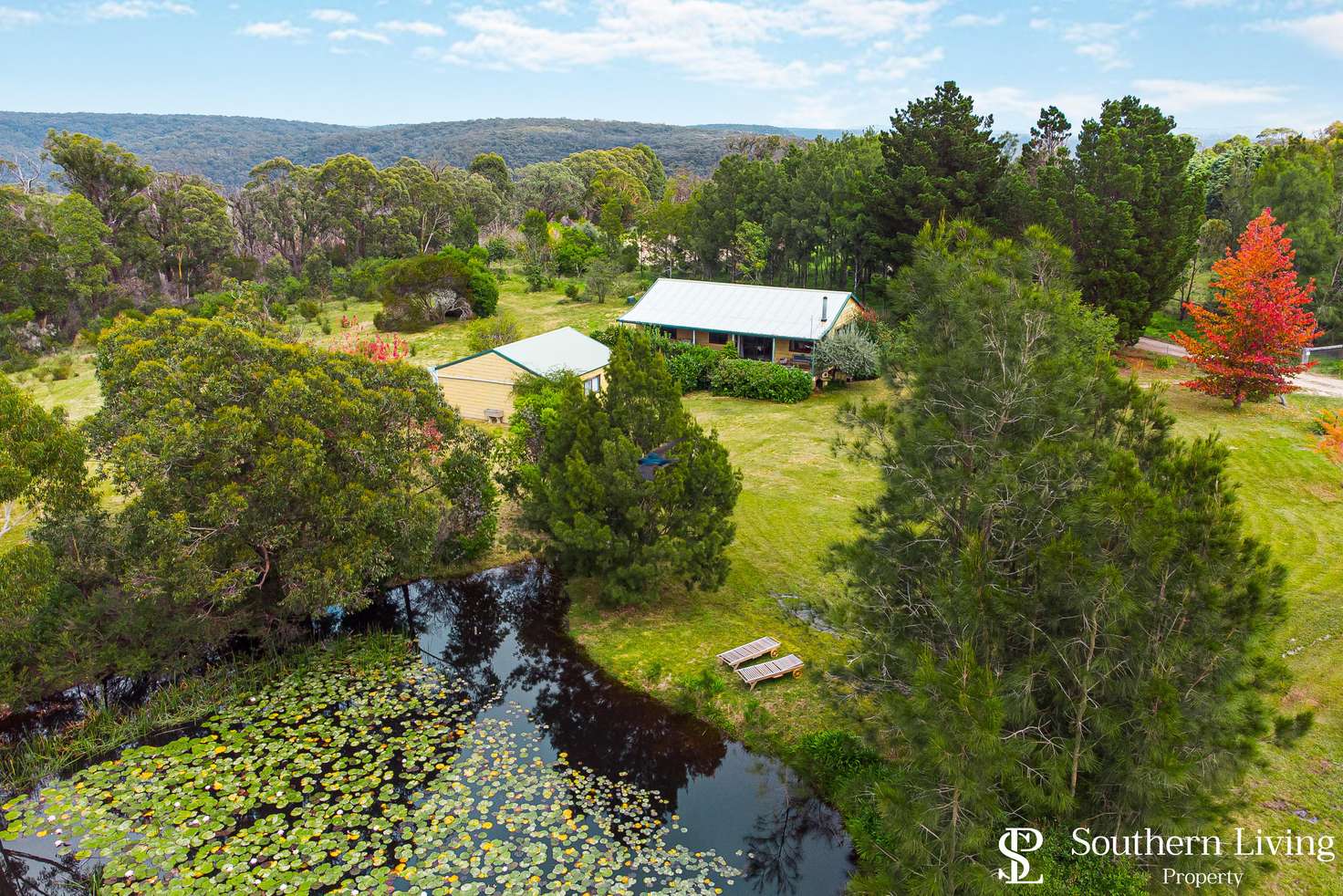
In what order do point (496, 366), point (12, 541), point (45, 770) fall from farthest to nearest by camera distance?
1. point (496, 366)
2. point (12, 541)
3. point (45, 770)

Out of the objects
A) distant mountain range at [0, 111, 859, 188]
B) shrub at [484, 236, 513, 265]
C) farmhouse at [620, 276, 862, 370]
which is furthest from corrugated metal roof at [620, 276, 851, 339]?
distant mountain range at [0, 111, 859, 188]

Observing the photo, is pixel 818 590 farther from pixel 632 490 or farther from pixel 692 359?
pixel 692 359

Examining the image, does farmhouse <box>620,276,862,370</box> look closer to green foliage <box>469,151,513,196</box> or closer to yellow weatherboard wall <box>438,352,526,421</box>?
yellow weatherboard wall <box>438,352,526,421</box>

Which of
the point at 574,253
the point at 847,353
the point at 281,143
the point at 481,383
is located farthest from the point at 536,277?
the point at 281,143

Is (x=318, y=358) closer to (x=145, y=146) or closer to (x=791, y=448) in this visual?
(x=791, y=448)

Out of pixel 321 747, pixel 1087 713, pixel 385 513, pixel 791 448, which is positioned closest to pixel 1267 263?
pixel 791 448

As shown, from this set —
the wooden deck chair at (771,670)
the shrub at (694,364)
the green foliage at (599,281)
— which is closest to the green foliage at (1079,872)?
the wooden deck chair at (771,670)

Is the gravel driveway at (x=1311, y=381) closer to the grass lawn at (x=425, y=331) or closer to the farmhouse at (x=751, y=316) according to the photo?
the farmhouse at (x=751, y=316)
